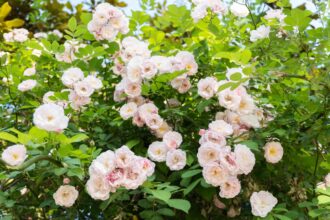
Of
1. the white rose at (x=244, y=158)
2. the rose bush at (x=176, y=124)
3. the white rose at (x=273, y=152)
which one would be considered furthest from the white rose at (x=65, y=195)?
the white rose at (x=273, y=152)

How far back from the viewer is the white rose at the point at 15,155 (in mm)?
1280

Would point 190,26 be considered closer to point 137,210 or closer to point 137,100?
point 137,100

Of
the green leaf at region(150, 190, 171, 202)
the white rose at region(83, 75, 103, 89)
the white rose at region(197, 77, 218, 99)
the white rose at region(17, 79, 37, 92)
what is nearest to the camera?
the green leaf at region(150, 190, 171, 202)

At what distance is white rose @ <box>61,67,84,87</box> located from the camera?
1707 millimetres

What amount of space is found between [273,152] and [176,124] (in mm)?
327

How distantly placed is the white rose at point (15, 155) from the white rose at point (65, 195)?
0.19m

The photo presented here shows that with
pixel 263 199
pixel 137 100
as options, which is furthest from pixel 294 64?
pixel 137 100

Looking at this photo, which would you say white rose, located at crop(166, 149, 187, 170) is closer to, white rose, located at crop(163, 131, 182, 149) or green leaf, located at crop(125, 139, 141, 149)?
white rose, located at crop(163, 131, 182, 149)

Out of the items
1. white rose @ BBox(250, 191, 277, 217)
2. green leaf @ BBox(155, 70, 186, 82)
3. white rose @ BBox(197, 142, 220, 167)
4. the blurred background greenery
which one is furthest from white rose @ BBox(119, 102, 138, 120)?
the blurred background greenery

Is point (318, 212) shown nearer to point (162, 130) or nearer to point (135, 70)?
point (162, 130)

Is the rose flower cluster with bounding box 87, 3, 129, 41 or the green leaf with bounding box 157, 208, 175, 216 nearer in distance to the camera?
the green leaf with bounding box 157, 208, 175, 216

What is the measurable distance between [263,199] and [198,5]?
2.55ft

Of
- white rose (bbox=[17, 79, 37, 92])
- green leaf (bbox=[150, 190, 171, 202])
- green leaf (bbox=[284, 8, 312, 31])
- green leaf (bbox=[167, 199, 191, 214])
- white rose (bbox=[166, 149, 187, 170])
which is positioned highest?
green leaf (bbox=[284, 8, 312, 31])

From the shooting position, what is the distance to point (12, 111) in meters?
2.00
